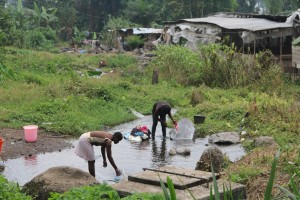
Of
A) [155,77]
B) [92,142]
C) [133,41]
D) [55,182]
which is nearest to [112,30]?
[133,41]

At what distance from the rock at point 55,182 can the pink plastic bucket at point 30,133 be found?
5.09 meters

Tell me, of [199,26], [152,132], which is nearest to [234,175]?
[152,132]

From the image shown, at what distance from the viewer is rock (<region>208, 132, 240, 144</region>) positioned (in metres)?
13.8

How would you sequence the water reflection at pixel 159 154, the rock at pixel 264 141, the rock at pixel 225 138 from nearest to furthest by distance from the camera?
1. the water reflection at pixel 159 154
2. the rock at pixel 264 141
3. the rock at pixel 225 138

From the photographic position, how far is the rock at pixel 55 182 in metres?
7.80

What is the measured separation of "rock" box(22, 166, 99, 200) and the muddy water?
1887 millimetres

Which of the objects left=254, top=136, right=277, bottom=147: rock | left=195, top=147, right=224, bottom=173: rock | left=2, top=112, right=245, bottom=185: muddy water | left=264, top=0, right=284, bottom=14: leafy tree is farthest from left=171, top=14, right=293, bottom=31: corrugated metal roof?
left=264, top=0, right=284, bottom=14: leafy tree

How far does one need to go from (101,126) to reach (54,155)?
367 cm

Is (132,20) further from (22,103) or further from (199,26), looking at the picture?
(22,103)

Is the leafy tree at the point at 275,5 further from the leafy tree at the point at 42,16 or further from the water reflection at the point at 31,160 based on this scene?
the water reflection at the point at 31,160

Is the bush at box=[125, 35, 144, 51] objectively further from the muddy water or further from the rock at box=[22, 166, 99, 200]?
the rock at box=[22, 166, 99, 200]

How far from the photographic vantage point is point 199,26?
97.2 feet

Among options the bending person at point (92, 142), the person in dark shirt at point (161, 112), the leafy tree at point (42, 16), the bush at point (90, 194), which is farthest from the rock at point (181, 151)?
the leafy tree at point (42, 16)

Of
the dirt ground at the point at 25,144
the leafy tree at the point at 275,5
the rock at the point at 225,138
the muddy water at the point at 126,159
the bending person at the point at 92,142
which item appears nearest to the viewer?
the bending person at the point at 92,142
